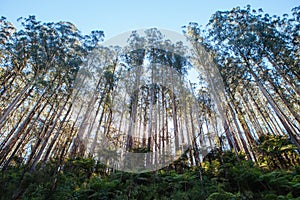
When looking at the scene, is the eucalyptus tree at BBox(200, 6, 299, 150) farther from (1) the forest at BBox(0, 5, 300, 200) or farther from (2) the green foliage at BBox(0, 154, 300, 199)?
(2) the green foliage at BBox(0, 154, 300, 199)

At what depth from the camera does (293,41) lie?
9750mm

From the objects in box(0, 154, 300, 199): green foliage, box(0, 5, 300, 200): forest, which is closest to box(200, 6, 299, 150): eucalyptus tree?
box(0, 5, 300, 200): forest

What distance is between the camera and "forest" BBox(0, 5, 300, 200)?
547cm

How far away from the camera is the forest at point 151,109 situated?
547 cm

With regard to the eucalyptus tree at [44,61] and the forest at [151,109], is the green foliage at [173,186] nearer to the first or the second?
the forest at [151,109]

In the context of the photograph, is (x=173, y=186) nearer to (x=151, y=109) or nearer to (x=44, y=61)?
(x=151, y=109)

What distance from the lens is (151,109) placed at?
1084 centimetres

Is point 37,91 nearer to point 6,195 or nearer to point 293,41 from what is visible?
point 6,195

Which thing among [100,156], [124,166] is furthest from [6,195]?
[124,166]

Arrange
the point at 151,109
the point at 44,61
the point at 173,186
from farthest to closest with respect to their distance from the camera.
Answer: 1. the point at 151,109
2. the point at 44,61
3. the point at 173,186

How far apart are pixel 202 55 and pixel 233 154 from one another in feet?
21.6

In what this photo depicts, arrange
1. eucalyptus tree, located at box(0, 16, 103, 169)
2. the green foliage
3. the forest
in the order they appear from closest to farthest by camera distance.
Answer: the green foliage < the forest < eucalyptus tree, located at box(0, 16, 103, 169)

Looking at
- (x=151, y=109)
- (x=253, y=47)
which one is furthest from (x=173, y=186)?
(x=253, y=47)

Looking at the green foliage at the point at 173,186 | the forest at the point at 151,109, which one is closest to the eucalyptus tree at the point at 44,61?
the forest at the point at 151,109
